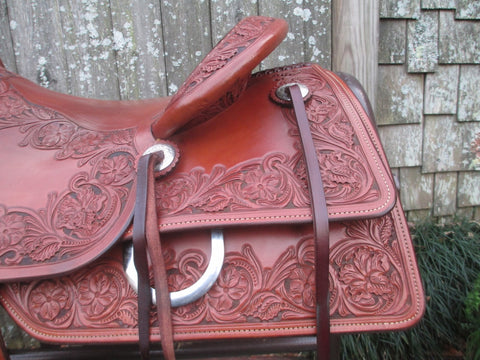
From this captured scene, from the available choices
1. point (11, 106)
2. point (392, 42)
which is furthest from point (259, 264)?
point (392, 42)

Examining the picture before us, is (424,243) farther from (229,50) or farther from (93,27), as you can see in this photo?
(93,27)

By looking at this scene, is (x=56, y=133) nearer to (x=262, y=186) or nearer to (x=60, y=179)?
(x=60, y=179)

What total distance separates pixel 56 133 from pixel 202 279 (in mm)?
436

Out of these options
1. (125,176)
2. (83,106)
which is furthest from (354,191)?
(83,106)

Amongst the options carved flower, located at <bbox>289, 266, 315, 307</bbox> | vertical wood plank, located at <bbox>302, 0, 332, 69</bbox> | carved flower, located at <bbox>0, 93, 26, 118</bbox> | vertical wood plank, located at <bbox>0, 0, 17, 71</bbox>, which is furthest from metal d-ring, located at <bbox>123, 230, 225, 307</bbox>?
vertical wood plank, located at <bbox>0, 0, 17, 71</bbox>

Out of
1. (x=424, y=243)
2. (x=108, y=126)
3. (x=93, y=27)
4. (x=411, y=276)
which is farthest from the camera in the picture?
(x=424, y=243)

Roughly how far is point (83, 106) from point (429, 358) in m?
1.41

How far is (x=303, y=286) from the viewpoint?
0.47m

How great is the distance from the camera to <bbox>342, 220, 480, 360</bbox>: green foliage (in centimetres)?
105

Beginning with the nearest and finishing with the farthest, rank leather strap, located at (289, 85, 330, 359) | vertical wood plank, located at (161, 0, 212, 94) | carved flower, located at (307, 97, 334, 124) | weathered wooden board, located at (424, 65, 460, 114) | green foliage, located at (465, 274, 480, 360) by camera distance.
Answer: leather strap, located at (289, 85, 330, 359)
carved flower, located at (307, 97, 334, 124)
green foliage, located at (465, 274, 480, 360)
vertical wood plank, located at (161, 0, 212, 94)
weathered wooden board, located at (424, 65, 460, 114)

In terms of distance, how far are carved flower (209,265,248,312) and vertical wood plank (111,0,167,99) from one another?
87 cm

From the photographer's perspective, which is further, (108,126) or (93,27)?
(93,27)

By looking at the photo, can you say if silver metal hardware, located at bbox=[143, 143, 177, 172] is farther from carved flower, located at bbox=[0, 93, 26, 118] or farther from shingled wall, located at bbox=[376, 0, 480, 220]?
shingled wall, located at bbox=[376, 0, 480, 220]

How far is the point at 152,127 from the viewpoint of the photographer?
0.56 m
